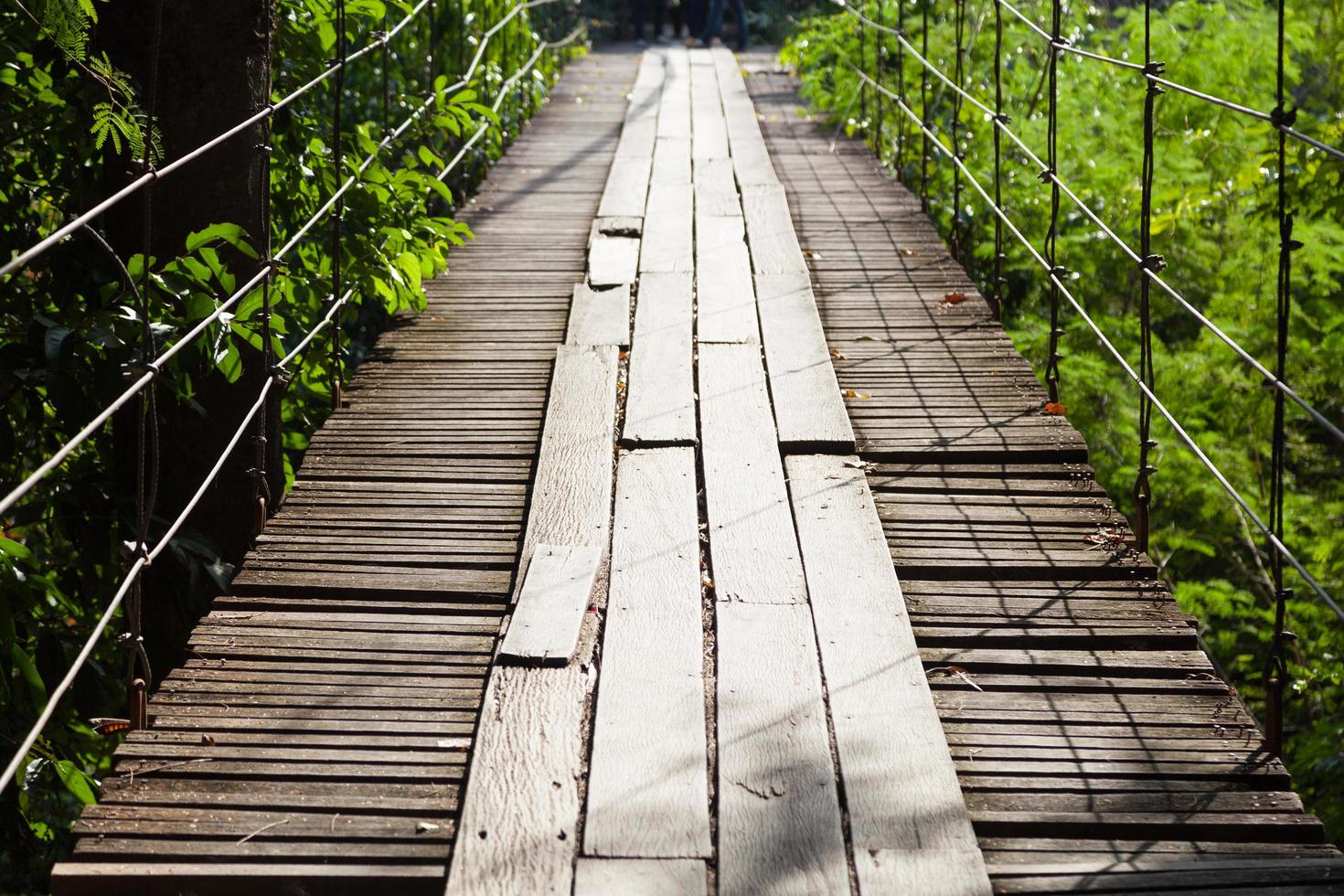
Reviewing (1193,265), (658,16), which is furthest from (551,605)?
(658,16)

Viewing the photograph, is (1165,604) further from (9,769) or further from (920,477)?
(9,769)

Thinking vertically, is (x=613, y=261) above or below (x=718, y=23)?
below

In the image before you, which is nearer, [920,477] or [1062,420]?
[920,477]

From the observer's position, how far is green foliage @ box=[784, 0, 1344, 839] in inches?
234

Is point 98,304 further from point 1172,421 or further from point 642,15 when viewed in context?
point 642,15

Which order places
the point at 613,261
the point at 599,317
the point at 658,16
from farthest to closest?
the point at 658,16 → the point at 613,261 → the point at 599,317

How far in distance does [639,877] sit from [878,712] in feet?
1.69

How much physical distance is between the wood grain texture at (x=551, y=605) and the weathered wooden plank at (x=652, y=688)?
50 millimetres

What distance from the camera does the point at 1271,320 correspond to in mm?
6352

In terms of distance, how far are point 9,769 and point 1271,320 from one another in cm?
597

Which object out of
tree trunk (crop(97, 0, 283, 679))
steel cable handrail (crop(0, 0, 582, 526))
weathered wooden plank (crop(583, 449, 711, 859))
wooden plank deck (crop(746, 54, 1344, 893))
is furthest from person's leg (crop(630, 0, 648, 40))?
weathered wooden plank (crop(583, 449, 711, 859))

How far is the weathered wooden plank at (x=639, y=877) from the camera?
5.46ft

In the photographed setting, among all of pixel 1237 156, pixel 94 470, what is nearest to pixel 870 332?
pixel 94 470

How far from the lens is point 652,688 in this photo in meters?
2.11
